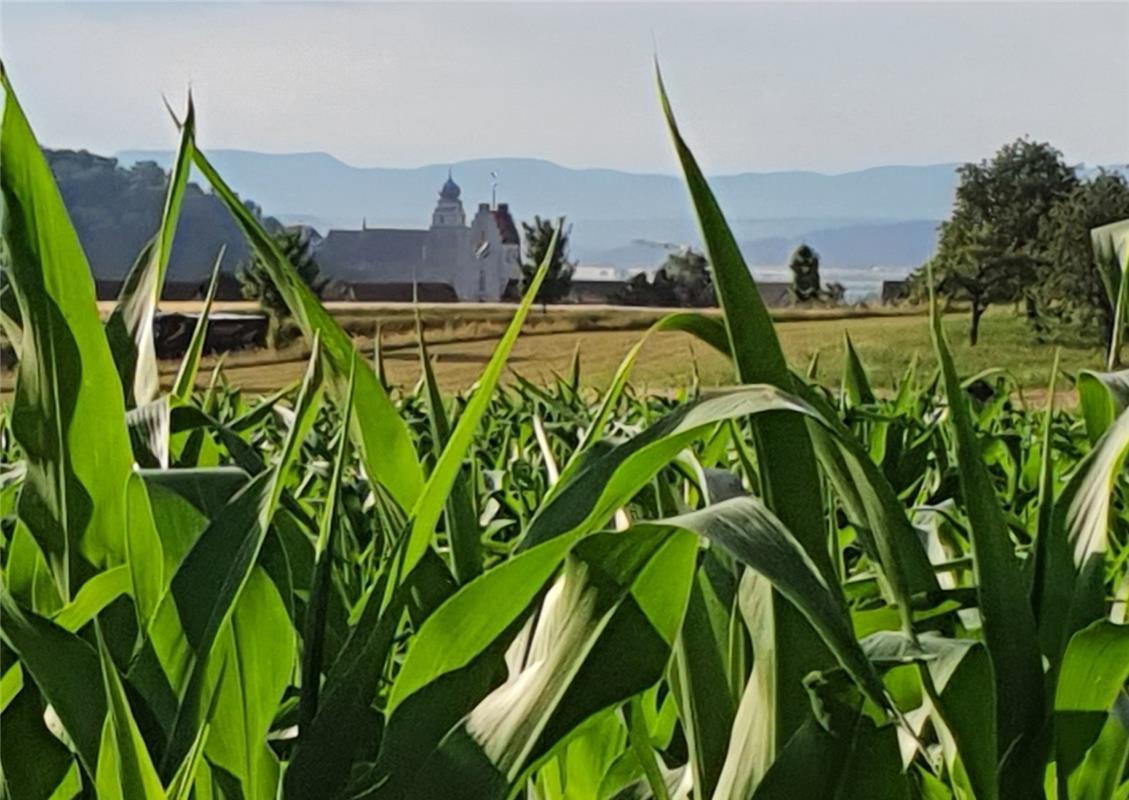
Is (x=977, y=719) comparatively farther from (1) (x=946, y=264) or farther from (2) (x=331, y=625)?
(1) (x=946, y=264)

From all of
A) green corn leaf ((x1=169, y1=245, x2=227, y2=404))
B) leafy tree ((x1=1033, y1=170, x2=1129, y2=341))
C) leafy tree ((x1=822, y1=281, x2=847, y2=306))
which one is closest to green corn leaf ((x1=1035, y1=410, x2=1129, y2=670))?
green corn leaf ((x1=169, y1=245, x2=227, y2=404))

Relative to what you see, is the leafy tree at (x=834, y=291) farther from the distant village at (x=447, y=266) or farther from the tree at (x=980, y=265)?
the tree at (x=980, y=265)

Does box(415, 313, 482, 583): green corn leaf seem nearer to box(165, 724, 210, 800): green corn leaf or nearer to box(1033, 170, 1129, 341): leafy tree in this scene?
box(165, 724, 210, 800): green corn leaf

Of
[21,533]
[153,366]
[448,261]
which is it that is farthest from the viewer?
[448,261]

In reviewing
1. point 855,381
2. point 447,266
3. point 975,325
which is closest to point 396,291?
point 447,266

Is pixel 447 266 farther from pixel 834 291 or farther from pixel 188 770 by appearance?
pixel 188 770

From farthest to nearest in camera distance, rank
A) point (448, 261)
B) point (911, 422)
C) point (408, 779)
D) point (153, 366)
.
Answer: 1. point (448, 261)
2. point (911, 422)
3. point (153, 366)
4. point (408, 779)

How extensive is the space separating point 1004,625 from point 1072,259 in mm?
13132

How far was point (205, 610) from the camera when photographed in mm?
288

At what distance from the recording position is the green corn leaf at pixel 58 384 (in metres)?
0.31

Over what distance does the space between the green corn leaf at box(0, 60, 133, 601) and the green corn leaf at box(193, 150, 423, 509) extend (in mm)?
40

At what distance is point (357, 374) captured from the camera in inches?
12.9

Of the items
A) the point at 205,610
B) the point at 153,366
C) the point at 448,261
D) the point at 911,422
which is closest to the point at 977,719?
the point at 205,610

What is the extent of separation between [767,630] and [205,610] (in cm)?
12
